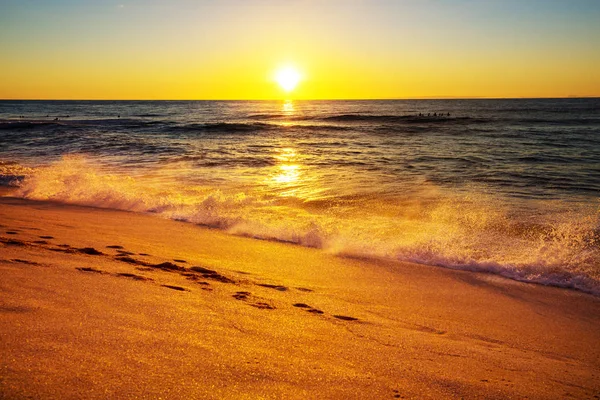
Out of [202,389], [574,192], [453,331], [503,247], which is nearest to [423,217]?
[503,247]

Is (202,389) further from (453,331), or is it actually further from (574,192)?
(574,192)

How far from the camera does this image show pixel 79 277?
3.89 metres

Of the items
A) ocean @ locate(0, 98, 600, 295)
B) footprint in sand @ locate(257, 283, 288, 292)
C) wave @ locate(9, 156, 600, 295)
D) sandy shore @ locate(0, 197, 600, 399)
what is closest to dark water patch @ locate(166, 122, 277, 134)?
ocean @ locate(0, 98, 600, 295)

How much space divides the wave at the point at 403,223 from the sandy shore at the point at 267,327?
438 mm

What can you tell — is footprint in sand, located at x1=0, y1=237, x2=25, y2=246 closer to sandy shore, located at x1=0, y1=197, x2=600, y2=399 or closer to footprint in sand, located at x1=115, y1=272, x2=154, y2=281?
sandy shore, located at x1=0, y1=197, x2=600, y2=399

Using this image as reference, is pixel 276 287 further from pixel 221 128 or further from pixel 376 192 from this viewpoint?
pixel 221 128

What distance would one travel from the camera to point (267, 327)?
3262 mm

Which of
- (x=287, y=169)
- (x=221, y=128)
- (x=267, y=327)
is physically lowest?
(x=267, y=327)

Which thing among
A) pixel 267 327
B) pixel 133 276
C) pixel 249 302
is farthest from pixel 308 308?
pixel 133 276

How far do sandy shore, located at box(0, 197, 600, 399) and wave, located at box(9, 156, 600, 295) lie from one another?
438 mm

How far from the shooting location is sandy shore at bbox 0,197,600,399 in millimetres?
2348

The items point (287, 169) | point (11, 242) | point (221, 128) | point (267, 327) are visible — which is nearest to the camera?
point (267, 327)

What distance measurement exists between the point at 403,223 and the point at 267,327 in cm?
488

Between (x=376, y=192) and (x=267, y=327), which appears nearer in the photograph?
(x=267, y=327)
